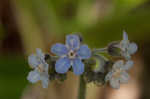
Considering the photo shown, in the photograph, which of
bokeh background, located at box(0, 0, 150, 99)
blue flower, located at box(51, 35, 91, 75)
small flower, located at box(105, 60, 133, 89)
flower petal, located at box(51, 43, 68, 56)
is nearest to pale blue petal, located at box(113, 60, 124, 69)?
small flower, located at box(105, 60, 133, 89)

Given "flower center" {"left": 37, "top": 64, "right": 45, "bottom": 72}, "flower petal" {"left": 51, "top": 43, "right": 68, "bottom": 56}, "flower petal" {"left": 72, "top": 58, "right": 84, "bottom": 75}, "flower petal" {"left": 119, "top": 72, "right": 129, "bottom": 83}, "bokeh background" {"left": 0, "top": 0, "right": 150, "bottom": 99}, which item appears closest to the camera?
"flower petal" {"left": 72, "top": 58, "right": 84, "bottom": 75}

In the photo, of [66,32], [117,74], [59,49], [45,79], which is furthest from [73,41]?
[66,32]

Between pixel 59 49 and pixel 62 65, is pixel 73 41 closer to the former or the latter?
pixel 59 49

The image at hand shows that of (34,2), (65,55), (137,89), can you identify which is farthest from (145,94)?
(65,55)

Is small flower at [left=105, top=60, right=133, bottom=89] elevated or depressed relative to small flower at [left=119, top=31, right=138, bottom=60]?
depressed

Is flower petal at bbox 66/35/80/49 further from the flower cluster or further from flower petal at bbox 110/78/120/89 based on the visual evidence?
flower petal at bbox 110/78/120/89

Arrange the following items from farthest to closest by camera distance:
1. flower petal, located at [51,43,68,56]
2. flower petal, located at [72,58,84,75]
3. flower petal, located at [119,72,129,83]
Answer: flower petal, located at [119,72,129,83]
flower petal, located at [51,43,68,56]
flower petal, located at [72,58,84,75]

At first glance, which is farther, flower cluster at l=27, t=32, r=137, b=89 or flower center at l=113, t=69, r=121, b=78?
flower center at l=113, t=69, r=121, b=78

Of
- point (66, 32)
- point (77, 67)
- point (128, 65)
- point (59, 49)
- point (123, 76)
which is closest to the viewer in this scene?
point (77, 67)

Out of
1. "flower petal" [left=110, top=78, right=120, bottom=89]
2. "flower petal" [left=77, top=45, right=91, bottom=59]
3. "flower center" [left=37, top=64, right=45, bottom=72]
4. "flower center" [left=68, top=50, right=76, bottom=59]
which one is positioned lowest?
"flower petal" [left=110, top=78, right=120, bottom=89]
